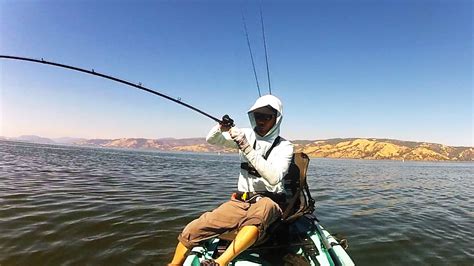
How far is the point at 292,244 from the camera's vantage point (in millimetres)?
6188

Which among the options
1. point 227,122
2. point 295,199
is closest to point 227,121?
point 227,122

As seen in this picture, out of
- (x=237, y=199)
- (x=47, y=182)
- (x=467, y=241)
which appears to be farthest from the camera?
(x=47, y=182)

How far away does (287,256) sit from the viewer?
586 centimetres

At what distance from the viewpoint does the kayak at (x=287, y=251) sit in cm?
547

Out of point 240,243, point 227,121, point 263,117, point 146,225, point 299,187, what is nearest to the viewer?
point 240,243

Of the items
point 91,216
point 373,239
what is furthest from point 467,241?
point 91,216

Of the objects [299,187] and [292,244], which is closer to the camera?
[292,244]

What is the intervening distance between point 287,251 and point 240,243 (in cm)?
177

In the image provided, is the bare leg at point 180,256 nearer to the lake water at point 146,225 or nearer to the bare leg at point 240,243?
the bare leg at point 240,243

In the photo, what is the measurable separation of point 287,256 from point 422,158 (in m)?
202

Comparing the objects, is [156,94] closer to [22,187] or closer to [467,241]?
[467,241]

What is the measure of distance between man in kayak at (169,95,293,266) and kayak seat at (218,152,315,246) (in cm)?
49

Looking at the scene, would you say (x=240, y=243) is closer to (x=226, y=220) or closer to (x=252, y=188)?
(x=226, y=220)

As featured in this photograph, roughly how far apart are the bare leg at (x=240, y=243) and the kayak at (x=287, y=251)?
74 cm
